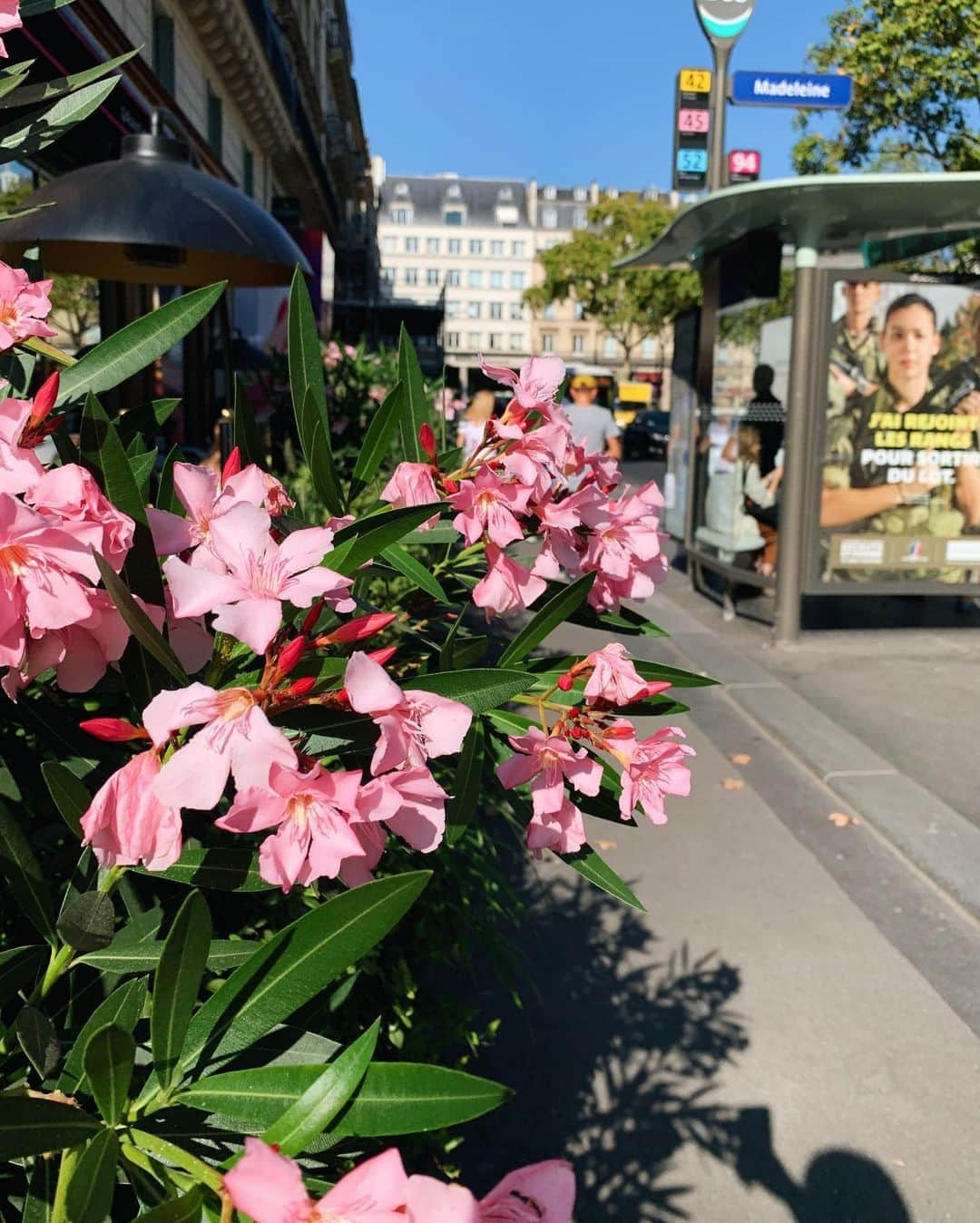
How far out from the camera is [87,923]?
0.87 m

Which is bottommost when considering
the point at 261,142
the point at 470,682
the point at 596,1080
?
the point at 596,1080

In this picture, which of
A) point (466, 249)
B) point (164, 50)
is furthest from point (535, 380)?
point (466, 249)

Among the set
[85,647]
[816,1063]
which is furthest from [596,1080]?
[85,647]

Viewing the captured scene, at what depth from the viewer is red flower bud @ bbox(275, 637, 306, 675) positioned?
30.4 inches

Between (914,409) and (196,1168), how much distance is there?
7978 mm

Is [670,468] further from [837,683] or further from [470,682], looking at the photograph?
[470,682]

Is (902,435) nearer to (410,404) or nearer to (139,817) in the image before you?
(410,404)

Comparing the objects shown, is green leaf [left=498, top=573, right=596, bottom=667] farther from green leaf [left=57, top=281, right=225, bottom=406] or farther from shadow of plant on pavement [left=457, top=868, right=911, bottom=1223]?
shadow of plant on pavement [left=457, top=868, right=911, bottom=1223]

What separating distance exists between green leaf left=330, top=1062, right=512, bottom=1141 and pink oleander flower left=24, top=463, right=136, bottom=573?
41cm

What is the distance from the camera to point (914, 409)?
775 centimetres

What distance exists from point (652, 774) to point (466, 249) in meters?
99.8

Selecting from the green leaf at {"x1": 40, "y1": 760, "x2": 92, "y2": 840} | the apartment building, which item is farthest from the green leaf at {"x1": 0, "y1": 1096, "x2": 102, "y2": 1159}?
the apartment building

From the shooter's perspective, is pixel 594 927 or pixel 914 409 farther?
pixel 914 409

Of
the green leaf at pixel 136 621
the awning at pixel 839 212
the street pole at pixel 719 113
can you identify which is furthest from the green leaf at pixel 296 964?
Result: the street pole at pixel 719 113
